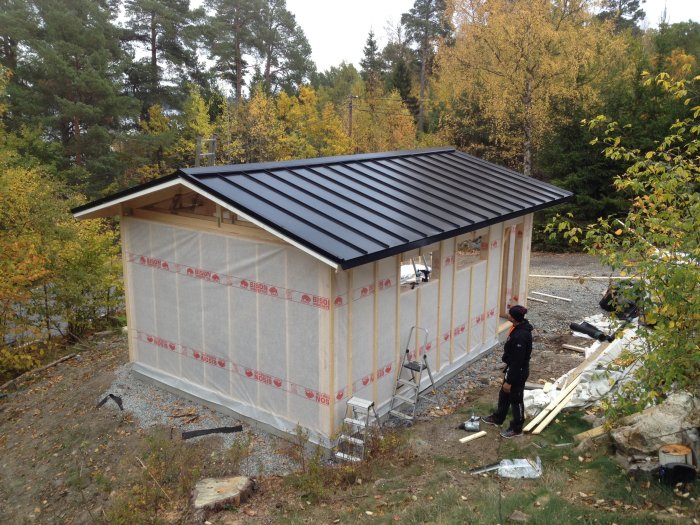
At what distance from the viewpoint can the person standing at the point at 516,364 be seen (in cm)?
782

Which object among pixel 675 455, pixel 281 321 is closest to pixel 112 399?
pixel 281 321

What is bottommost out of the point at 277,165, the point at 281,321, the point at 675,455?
the point at 675,455

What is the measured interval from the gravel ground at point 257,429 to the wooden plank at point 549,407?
5.40ft

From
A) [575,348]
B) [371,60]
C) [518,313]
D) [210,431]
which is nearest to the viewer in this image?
[518,313]

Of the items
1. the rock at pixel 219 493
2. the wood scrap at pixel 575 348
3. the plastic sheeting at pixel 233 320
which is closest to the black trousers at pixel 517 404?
the plastic sheeting at pixel 233 320

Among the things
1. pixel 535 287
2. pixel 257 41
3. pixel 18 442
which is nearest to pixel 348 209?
pixel 18 442

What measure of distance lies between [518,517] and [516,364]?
2533mm

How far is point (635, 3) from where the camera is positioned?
50812 millimetres

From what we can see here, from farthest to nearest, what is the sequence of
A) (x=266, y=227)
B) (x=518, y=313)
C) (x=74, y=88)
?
(x=74, y=88) < (x=518, y=313) < (x=266, y=227)

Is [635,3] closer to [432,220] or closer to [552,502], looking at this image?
[432,220]

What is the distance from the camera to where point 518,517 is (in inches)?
224

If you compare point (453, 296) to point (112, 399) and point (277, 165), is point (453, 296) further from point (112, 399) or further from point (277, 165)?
point (112, 399)

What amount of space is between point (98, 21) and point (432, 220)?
1113 inches

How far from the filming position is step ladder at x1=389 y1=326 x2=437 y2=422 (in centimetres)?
914
